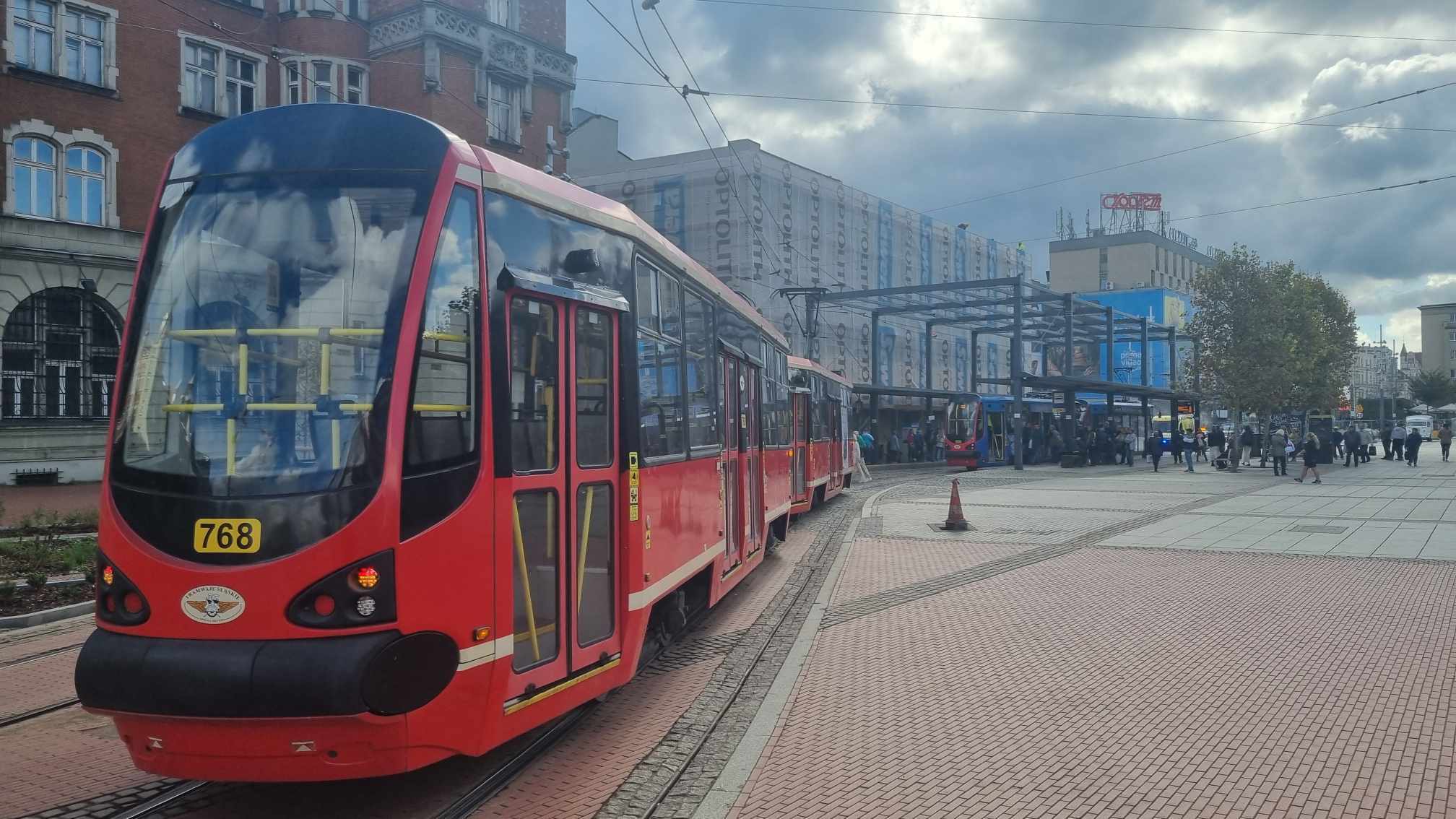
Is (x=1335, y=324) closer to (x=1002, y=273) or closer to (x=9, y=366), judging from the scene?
(x=1002, y=273)

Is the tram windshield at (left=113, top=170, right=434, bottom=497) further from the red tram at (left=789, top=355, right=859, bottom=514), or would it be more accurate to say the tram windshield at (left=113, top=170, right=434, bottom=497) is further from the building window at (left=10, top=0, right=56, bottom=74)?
the building window at (left=10, top=0, right=56, bottom=74)

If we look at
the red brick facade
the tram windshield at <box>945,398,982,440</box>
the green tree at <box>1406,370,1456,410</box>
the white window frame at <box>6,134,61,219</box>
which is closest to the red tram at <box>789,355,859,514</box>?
the red brick facade

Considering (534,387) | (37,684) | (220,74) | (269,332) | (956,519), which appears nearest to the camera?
(269,332)

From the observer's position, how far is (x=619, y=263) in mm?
6566

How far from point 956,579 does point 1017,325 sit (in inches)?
1237

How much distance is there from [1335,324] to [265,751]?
70941 millimetres

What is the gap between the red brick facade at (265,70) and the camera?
79.2 feet

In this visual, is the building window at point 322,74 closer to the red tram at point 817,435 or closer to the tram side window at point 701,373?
the red tram at point 817,435

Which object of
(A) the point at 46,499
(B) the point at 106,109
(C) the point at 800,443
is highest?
→ (B) the point at 106,109

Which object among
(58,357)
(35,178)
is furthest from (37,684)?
(35,178)

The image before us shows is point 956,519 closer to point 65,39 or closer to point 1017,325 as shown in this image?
point 65,39

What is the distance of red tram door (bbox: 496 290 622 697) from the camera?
527 cm

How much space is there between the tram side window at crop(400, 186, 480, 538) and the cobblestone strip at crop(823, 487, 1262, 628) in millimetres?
5645

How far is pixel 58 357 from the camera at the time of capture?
945 inches
